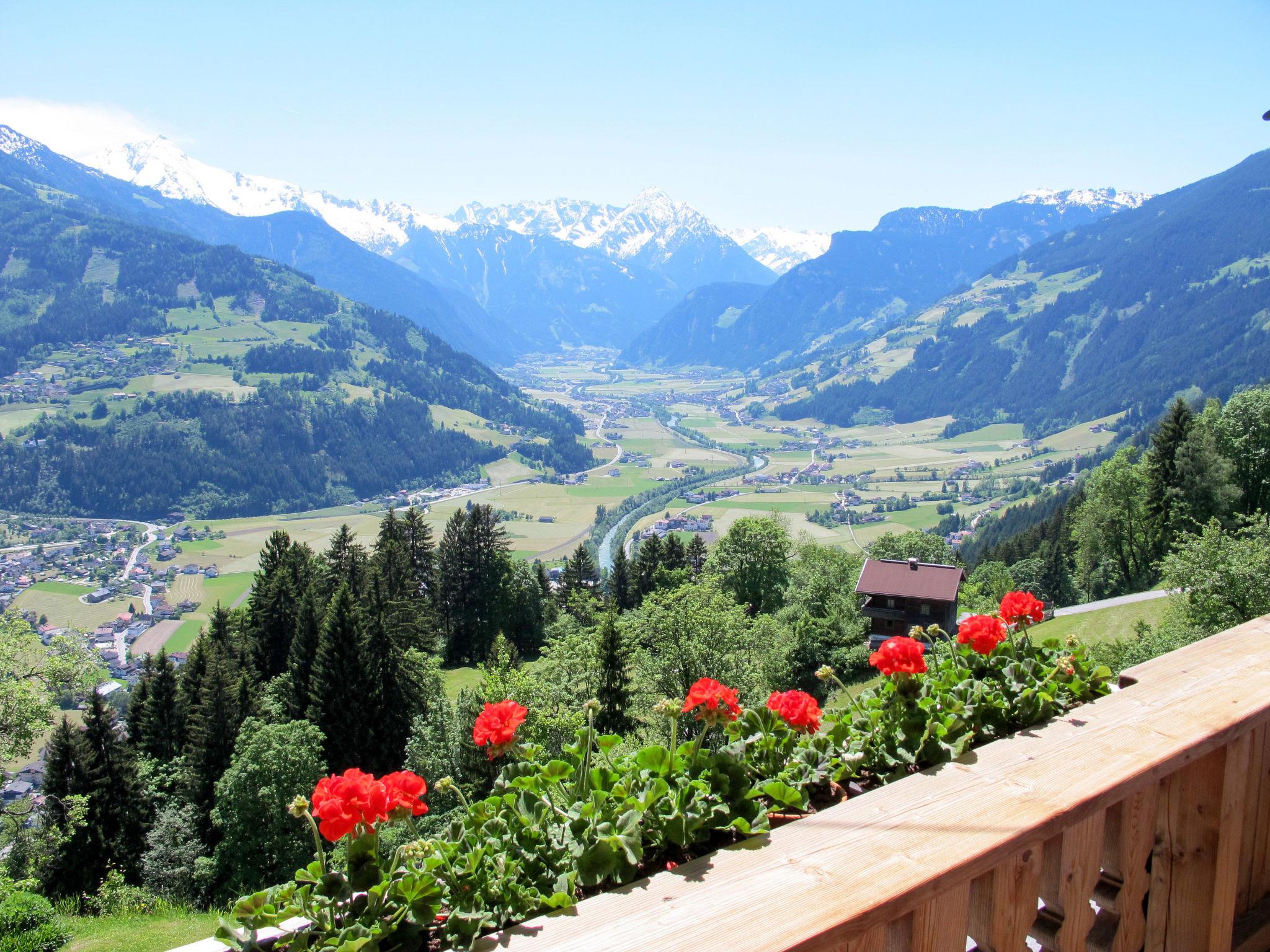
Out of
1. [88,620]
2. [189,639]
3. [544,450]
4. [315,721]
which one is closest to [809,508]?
[544,450]

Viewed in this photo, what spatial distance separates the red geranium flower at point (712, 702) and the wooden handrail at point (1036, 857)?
697 millimetres

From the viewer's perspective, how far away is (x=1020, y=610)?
11.0 ft

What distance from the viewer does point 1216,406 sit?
39344 mm

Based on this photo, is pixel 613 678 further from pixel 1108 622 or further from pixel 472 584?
pixel 472 584

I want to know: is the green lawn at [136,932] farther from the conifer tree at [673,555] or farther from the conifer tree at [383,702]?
the conifer tree at [673,555]

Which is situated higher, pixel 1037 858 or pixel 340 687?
pixel 1037 858

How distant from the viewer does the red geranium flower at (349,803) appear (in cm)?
191

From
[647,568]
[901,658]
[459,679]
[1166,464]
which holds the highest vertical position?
[901,658]

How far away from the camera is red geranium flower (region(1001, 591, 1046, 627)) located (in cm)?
335

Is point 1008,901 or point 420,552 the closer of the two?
point 1008,901

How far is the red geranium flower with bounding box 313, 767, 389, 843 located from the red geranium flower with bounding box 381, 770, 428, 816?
0.12 feet

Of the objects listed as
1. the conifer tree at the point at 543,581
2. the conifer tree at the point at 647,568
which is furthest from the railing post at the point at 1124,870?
the conifer tree at the point at 543,581

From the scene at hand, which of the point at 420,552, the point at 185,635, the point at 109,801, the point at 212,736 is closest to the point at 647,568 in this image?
the point at 420,552

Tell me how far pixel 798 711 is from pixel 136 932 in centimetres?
1078
